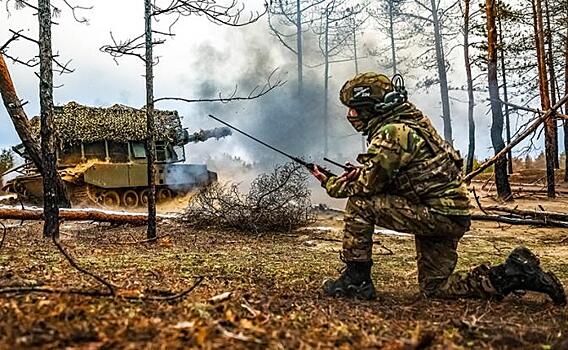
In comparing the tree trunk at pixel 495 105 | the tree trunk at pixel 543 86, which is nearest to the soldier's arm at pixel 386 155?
the tree trunk at pixel 495 105

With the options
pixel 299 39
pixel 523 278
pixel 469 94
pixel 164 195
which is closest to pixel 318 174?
pixel 523 278

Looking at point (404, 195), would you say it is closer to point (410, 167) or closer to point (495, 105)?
point (410, 167)

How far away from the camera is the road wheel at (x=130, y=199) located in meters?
18.5

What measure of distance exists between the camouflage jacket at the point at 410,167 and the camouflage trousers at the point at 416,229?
68mm

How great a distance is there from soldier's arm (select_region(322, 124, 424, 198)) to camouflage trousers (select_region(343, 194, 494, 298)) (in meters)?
0.15

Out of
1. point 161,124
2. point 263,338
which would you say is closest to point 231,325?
point 263,338

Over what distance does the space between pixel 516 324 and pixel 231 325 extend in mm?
1771

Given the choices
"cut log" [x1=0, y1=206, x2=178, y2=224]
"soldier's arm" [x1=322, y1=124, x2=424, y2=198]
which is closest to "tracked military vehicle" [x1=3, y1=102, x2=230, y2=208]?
"cut log" [x1=0, y1=206, x2=178, y2=224]

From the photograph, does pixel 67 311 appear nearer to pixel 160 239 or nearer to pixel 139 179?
pixel 160 239

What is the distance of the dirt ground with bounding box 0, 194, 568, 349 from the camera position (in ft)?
7.66

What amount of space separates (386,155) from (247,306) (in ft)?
5.29

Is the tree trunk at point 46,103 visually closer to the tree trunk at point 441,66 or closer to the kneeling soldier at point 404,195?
the kneeling soldier at point 404,195

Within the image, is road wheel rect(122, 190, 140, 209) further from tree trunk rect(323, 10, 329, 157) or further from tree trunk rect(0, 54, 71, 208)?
tree trunk rect(323, 10, 329, 157)

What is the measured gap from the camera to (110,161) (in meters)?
18.7
